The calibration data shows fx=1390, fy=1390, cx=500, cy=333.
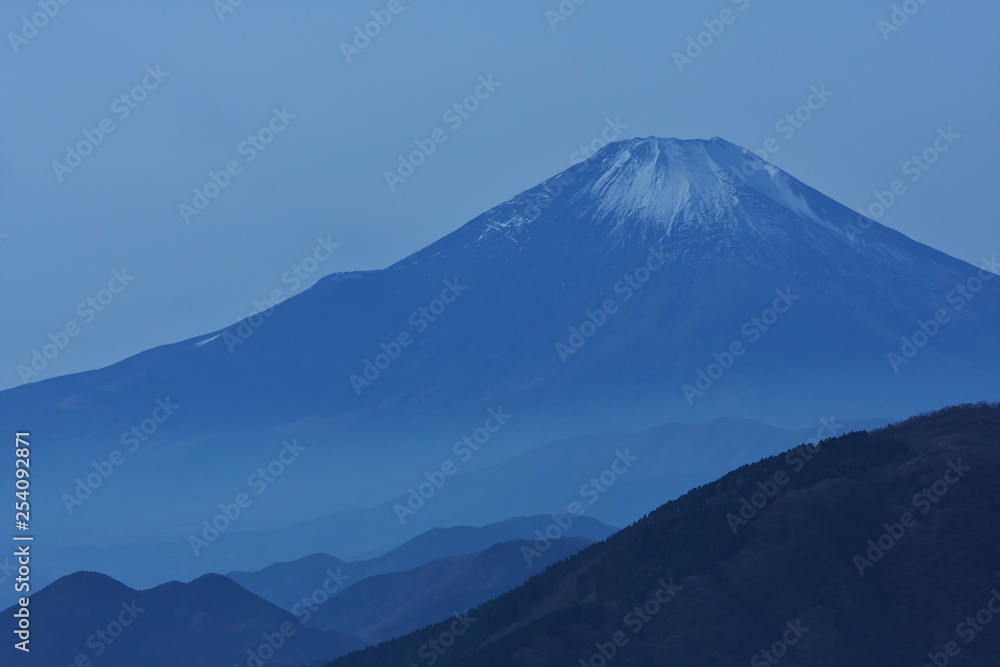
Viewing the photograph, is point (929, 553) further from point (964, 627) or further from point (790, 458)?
point (790, 458)

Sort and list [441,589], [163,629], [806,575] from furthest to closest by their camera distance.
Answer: [441,589] < [163,629] < [806,575]

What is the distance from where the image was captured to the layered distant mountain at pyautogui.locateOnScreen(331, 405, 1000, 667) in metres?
48.9

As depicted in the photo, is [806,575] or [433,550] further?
[433,550]

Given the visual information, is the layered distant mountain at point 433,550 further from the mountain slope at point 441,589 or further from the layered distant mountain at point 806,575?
the layered distant mountain at point 806,575

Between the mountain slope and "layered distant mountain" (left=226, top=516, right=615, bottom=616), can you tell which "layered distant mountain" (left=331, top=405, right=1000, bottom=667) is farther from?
"layered distant mountain" (left=226, top=516, right=615, bottom=616)

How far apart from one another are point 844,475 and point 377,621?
77789 millimetres

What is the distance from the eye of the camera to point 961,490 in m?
53.0

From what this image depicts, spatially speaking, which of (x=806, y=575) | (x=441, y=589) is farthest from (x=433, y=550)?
(x=806, y=575)

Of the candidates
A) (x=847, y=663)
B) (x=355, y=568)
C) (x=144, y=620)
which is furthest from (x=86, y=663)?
(x=355, y=568)

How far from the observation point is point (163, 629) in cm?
10594

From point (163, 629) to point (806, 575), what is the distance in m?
66.8

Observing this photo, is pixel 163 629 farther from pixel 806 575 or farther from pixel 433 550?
pixel 433 550

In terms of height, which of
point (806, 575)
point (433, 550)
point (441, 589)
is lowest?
point (441, 589)

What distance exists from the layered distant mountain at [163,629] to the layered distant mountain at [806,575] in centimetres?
4827
